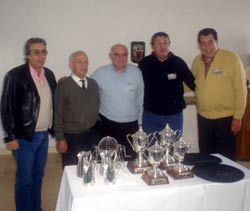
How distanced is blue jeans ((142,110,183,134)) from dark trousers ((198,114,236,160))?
0.71ft

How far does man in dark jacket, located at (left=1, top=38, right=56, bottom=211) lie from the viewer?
216cm

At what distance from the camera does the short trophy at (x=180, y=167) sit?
178 cm

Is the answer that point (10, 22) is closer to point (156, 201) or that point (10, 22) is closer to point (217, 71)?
point (217, 71)

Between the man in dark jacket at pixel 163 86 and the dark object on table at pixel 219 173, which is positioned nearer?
the dark object on table at pixel 219 173

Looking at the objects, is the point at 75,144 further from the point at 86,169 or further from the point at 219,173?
the point at 219,173

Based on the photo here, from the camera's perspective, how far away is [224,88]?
2.62 meters

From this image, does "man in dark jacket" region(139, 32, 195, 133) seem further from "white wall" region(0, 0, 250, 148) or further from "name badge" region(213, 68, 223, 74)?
"white wall" region(0, 0, 250, 148)

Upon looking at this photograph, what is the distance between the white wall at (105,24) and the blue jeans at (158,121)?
55.0 inches

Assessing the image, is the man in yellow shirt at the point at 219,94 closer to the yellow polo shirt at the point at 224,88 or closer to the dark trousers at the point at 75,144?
the yellow polo shirt at the point at 224,88

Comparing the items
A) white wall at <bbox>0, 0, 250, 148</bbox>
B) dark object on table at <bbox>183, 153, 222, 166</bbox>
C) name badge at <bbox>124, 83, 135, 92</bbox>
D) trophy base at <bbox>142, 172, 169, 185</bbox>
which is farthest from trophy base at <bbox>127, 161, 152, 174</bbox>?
white wall at <bbox>0, 0, 250, 148</bbox>

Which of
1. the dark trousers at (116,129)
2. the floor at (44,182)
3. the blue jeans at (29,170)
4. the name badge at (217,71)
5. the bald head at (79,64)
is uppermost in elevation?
the bald head at (79,64)

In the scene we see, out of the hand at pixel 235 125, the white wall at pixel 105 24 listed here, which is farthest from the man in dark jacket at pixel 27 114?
the white wall at pixel 105 24

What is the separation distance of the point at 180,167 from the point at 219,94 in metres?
1.01

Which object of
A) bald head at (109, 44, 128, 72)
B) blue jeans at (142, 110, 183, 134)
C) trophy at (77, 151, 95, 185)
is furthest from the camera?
blue jeans at (142, 110, 183, 134)
